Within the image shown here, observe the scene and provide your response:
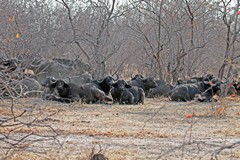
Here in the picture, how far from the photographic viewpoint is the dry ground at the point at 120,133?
27.0ft

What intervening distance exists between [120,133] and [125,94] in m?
7.96

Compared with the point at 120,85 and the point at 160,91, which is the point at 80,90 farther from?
the point at 160,91

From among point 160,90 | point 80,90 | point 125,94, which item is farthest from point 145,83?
point 80,90

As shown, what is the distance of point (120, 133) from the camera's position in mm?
11109

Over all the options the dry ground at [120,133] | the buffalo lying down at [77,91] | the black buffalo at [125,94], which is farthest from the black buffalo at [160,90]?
the dry ground at [120,133]

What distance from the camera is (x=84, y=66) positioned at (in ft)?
87.6

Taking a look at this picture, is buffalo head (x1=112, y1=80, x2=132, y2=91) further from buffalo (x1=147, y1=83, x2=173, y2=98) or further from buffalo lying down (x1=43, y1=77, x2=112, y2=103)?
buffalo (x1=147, y1=83, x2=173, y2=98)

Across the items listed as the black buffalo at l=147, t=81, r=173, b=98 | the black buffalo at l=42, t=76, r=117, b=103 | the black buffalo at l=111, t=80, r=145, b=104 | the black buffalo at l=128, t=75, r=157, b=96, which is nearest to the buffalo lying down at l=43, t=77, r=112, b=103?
the black buffalo at l=42, t=76, r=117, b=103

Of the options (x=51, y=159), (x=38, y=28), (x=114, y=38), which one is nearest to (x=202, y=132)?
(x=51, y=159)

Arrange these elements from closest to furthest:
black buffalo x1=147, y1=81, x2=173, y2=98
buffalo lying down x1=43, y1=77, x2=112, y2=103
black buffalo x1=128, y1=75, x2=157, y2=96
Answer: buffalo lying down x1=43, y1=77, x2=112, y2=103 < black buffalo x1=128, y1=75, x2=157, y2=96 < black buffalo x1=147, y1=81, x2=173, y2=98

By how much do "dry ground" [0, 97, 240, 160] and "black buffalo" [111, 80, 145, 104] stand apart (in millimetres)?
1126

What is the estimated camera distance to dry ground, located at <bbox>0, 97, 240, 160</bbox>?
324 inches

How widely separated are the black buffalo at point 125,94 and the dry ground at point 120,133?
1126 mm

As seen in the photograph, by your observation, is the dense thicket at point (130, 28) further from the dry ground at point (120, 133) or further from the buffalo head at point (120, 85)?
the dry ground at point (120, 133)
